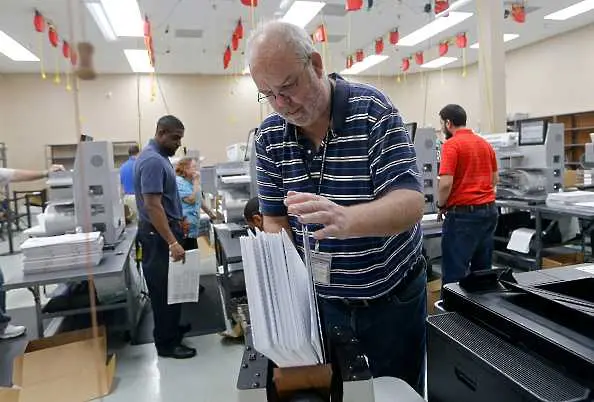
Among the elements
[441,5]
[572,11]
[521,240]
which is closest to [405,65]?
[572,11]

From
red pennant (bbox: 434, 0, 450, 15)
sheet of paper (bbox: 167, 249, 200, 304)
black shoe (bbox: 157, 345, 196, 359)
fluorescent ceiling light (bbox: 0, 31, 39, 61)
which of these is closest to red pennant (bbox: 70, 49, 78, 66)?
sheet of paper (bbox: 167, 249, 200, 304)

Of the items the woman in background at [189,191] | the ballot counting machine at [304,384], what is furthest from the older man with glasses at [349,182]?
the woman in background at [189,191]

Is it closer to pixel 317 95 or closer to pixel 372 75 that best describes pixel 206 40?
pixel 372 75

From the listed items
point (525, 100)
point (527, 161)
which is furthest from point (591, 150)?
point (525, 100)

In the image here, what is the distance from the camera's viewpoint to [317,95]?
3.13ft

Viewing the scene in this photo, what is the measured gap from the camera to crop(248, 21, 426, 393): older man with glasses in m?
0.87

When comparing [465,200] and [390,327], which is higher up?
[465,200]

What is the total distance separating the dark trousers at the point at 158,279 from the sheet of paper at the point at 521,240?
2932mm

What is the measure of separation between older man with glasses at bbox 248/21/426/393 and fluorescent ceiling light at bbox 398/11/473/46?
20.8 feet

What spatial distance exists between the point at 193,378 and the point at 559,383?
2.28 m

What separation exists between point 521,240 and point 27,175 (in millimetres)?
4084

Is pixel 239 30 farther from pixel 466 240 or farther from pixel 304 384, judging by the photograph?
pixel 304 384

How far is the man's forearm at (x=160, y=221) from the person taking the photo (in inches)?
100

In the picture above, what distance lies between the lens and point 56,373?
88.1 inches
